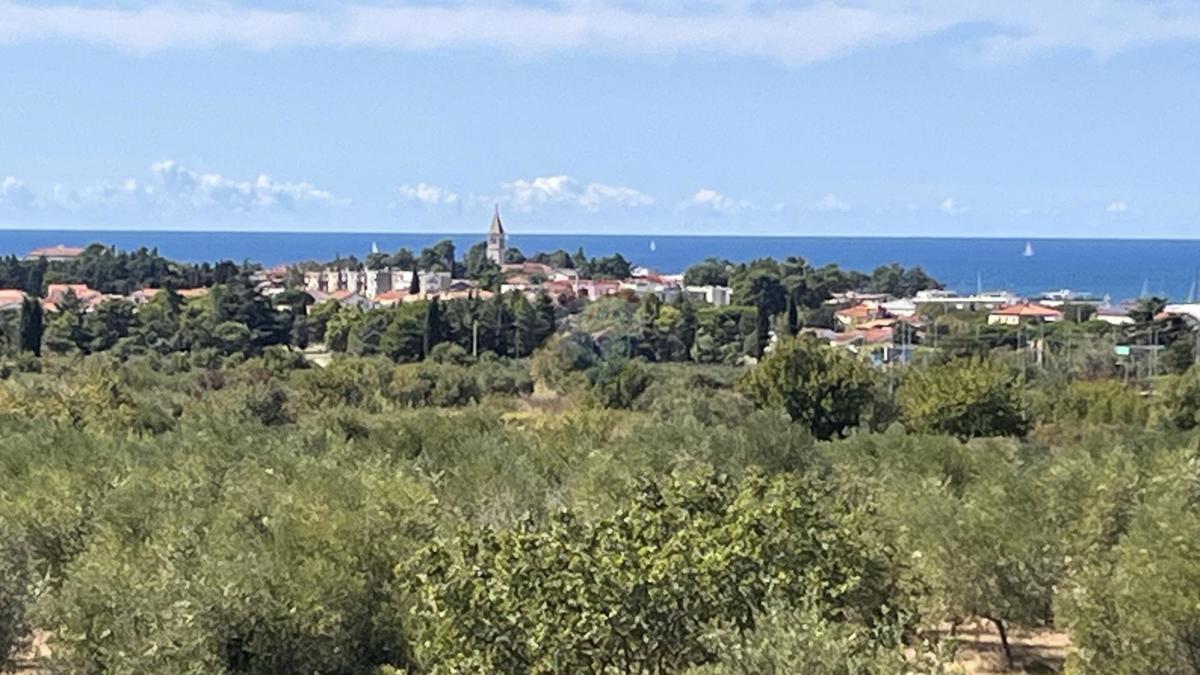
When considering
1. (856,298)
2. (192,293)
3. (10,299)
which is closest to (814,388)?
(192,293)

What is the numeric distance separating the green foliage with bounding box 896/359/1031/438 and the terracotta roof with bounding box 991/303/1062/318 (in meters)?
47.0

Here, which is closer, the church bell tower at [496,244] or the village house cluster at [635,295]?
the village house cluster at [635,295]

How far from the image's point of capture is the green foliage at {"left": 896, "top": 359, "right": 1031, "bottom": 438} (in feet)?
143

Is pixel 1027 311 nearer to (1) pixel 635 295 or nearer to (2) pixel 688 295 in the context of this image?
(2) pixel 688 295

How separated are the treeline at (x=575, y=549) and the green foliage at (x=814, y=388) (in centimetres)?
924

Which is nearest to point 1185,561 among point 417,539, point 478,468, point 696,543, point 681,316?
point 696,543

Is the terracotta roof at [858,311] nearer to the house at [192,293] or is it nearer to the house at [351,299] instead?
the house at [351,299]

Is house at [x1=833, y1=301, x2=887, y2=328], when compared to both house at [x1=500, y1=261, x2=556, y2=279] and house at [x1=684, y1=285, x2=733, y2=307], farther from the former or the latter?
house at [x1=500, y1=261, x2=556, y2=279]

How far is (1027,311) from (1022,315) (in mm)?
2714

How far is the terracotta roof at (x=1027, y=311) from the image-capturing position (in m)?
91.4

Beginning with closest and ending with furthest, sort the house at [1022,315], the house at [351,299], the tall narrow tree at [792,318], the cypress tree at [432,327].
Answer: the cypress tree at [432,327]
the tall narrow tree at [792,318]
the house at [1022,315]
the house at [351,299]

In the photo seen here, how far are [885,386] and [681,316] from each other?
31200 mm

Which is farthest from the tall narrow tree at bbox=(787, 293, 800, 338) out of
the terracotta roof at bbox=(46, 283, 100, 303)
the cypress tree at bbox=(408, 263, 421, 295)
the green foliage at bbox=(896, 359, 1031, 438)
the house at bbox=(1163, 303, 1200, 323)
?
the terracotta roof at bbox=(46, 283, 100, 303)

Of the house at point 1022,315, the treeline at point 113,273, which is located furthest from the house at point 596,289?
the house at point 1022,315
